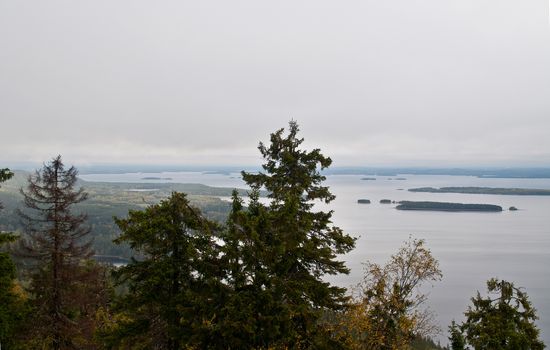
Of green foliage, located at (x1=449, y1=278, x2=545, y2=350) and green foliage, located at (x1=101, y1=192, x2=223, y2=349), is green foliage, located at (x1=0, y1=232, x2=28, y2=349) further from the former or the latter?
green foliage, located at (x1=449, y1=278, x2=545, y2=350)

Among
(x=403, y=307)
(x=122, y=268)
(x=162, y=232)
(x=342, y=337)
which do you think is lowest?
(x=342, y=337)

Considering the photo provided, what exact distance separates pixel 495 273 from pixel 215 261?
110 m

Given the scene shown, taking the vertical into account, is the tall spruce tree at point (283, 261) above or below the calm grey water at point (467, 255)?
above

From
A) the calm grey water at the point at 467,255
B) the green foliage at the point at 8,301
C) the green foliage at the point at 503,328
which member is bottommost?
the calm grey water at the point at 467,255

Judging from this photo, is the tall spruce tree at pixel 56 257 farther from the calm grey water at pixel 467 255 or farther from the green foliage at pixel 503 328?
the calm grey water at pixel 467 255

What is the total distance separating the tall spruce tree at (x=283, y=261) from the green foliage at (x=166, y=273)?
107 cm

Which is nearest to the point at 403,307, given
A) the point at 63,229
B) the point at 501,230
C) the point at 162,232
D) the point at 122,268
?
the point at 162,232

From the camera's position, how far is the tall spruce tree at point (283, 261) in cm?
1393

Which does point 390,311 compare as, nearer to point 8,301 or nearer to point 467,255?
point 8,301

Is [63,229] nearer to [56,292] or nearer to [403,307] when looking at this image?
[56,292]

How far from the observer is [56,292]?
20.3 meters

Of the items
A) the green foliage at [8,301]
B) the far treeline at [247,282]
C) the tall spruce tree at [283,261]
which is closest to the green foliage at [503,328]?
the far treeline at [247,282]

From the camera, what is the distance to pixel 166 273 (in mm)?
14844

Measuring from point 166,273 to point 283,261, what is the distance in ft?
14.6
